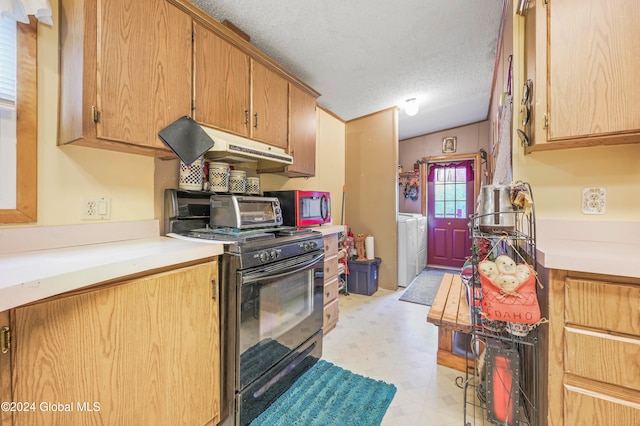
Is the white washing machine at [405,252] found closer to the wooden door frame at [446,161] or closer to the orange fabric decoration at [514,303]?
the wooden door frame at [446,161]

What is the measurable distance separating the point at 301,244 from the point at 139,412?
106cm

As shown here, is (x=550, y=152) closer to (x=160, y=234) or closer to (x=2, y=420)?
(x=160, y=234)

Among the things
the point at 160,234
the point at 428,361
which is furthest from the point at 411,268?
the point at 160,234

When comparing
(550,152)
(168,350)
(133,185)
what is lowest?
(168,350)

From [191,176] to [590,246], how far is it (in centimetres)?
208

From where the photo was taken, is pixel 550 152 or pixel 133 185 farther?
pixel 133 185

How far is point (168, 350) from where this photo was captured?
3.64ft

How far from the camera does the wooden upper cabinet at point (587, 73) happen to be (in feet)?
3.59

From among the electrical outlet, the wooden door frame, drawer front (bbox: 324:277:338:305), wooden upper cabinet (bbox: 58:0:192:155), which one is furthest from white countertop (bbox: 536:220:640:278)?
the wooden door frame

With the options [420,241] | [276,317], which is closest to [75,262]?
[276,317]

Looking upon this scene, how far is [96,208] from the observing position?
53.9 inches

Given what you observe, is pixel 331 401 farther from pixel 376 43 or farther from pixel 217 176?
pixel 376 43

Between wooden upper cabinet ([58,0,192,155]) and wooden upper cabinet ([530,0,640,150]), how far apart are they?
1.79 m

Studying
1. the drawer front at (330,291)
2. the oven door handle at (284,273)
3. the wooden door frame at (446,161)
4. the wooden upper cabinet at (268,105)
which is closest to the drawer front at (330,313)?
the drawer front at (330,291)
